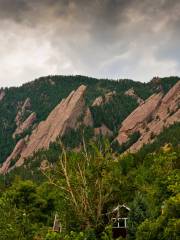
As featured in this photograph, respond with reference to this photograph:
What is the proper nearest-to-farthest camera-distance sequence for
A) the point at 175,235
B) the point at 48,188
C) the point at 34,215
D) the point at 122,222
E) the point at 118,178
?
1. the point at 175,235
2. the point at 118,178
3. the point at 122,222
4. the point at 34,215
5. the point at 48,188

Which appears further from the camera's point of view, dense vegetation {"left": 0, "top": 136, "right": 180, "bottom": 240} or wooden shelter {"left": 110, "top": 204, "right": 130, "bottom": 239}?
wooden shelter {"left": 110, "top": 204, "right": 130, "bottom": 239}

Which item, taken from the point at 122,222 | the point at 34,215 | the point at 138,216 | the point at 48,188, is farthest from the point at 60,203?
the point at 48,188

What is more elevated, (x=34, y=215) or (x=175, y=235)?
(x=34, y=215)

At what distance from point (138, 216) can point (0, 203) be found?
18560 millimetres

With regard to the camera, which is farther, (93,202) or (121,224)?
(121,224)

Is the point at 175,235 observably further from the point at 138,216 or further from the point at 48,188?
the point at 48,188

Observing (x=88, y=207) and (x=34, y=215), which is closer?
(x=88, y=207)

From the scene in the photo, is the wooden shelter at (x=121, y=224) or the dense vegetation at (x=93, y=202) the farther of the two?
the wooden shelter at (x=121, y=224)

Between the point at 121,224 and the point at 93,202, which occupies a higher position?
the point at 121,224

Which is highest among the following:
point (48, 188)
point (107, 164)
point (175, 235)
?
point (48, 188)

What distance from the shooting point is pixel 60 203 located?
2270 inches

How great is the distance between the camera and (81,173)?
170ft

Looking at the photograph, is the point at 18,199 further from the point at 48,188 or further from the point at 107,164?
the point at 107,164

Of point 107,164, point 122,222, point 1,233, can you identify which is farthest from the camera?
point 122,222
